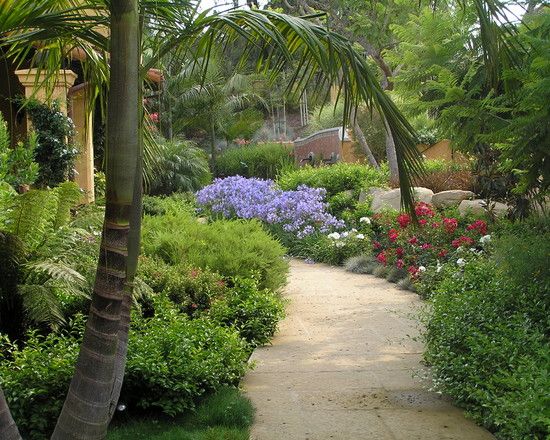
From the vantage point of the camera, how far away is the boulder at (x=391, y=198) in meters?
14.1

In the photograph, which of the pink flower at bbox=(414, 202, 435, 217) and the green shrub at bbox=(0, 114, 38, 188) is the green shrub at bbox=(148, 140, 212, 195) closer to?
the pink flower at bbox=(414, 202, 435, 217)

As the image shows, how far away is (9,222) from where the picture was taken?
645cm

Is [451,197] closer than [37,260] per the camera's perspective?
No

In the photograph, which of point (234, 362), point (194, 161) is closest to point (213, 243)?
point (234, 362)

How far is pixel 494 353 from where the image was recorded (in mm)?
4672

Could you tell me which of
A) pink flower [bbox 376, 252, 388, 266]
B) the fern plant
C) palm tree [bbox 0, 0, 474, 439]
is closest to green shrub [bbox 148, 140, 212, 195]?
pink flower [bbox 376, 252, 388, 266]

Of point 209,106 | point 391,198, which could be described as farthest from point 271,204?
point 209,106

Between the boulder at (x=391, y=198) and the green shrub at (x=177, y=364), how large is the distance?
888 centimetres

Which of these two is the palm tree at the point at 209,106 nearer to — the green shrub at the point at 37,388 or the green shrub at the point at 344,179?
the green shrub at the point at 344,179

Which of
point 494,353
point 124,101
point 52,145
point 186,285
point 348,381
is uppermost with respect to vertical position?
point 124,101

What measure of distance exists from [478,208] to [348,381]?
25.2 feet

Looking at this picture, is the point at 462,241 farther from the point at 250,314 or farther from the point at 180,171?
the point at 180,171

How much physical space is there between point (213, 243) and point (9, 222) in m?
3.05

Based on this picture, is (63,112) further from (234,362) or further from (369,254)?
(234,362)
